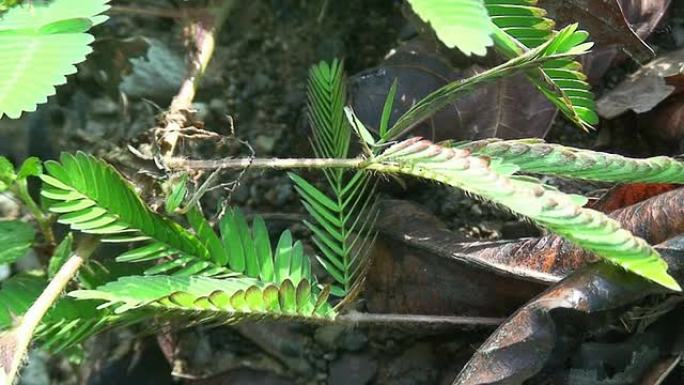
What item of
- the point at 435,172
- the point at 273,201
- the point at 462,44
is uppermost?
the point at 462,44

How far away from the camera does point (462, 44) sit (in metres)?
0.97

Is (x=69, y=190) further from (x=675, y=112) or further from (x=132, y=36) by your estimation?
(x=675, y=112)

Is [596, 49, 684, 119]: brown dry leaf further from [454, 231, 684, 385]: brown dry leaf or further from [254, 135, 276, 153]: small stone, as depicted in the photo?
[254, 135, 276, 153]: small stone

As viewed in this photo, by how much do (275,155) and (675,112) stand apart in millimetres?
703

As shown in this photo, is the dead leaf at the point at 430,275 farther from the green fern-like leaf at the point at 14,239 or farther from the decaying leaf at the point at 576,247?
the green fern-like leaf at the point at 14,239

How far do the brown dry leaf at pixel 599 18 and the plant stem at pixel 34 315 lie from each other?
789 millimetres

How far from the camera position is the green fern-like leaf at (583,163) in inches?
43.2

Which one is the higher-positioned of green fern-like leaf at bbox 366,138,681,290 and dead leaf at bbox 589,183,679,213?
green fern-like leaf at bbox 366,138,681,290

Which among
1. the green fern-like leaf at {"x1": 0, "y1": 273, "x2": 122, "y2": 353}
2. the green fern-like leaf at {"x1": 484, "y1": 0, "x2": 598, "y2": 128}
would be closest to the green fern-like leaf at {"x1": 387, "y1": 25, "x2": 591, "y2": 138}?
the green fern-like leaf at {"x1": 484, "y1": 0, "x2": 598, "y2": 128}

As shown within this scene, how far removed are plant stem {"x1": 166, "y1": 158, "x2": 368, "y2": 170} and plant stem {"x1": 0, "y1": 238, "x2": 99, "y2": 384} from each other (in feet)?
0.57

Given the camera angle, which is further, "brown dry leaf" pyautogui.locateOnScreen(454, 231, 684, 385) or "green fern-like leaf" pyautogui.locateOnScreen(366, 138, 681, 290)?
"brown dry leaf" pyautogui.locateOnScreen(454, 231, 684, 385)

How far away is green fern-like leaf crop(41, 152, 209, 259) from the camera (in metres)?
1.23

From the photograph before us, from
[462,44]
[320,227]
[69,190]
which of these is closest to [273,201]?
[320,227]

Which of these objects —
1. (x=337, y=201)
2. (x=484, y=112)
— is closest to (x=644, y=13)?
(x=484, y=112)
